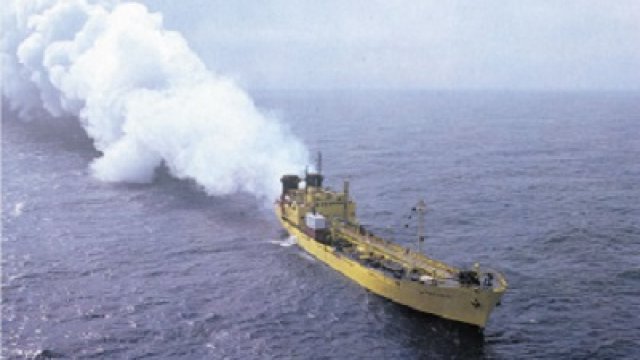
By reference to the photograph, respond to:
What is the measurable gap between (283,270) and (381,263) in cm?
1325

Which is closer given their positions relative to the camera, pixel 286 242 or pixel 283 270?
pixel 283 270

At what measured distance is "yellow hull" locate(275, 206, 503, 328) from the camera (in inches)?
2571

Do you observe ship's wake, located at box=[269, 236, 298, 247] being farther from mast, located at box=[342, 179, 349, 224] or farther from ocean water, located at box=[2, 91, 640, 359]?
mast, located at box=[342, 179, 349, 224]

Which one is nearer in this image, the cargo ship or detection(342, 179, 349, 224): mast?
the cargo ship

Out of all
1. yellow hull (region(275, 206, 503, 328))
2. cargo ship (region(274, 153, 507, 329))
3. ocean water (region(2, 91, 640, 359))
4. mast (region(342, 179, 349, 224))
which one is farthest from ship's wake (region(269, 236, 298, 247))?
yellow hull (region(275, 206, 503, 328))

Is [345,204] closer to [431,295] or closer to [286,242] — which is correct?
[286,242]

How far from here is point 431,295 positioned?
68875 mm

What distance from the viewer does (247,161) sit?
128750mm

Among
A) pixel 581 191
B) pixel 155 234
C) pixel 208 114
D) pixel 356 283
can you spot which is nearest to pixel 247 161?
pixel 208 114

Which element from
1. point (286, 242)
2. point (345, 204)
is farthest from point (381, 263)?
point (286, 242)

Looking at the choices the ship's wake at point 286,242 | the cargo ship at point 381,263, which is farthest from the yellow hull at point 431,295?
the ship's wake at point 286,242

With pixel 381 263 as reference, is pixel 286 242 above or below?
below

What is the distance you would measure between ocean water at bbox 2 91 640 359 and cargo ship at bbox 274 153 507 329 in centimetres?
163

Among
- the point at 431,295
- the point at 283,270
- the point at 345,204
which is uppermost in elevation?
the point at 345,204
